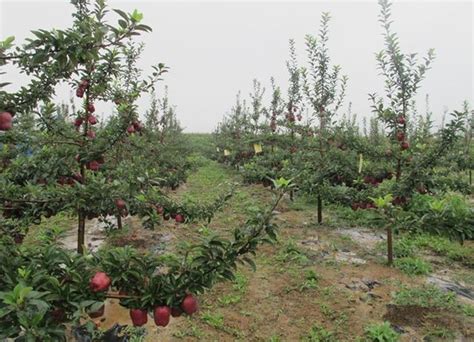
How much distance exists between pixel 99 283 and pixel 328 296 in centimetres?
336

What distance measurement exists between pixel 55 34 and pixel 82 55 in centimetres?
14

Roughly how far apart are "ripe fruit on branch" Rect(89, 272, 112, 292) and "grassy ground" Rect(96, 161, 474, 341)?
0.82m

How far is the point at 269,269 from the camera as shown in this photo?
211 inches

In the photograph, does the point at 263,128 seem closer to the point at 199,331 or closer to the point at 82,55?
the point at 199,331

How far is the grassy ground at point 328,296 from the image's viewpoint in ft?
12.4

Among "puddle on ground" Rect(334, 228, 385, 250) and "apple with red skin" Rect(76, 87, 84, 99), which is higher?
"apple with red skin" Rect(76, 87, 84, 99)

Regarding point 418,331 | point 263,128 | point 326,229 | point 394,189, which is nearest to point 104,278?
point 418,331

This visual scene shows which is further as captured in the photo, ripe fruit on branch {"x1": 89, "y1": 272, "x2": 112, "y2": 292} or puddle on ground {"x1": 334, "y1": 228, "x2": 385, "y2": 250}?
puddle on ground {"x1": 334, "y1": 228, "x2": 385, "y2": 250}

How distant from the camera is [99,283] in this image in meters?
A: 1.80

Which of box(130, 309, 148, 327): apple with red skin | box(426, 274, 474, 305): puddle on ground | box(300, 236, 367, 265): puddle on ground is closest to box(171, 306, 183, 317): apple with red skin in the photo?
box(130, 309, 148, 327): apple with red skin

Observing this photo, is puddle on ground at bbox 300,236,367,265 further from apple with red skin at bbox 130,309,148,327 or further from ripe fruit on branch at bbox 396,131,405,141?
apple with red skin at bbox 130,309,148,327

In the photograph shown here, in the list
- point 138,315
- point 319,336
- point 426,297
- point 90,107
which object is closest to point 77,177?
point 90,107

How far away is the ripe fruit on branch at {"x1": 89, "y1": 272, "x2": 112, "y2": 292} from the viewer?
1796 millimetres

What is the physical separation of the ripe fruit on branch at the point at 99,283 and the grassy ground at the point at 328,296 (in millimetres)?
817
